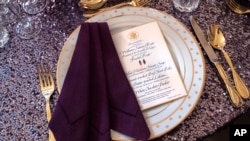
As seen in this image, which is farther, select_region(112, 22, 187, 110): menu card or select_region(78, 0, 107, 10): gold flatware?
select_region(78, 0, 107, 10): gold flatware

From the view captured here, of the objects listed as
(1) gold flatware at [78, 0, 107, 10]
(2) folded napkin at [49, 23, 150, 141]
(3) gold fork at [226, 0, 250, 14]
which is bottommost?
(2) folded napkin at [49, 23, 150, 141]

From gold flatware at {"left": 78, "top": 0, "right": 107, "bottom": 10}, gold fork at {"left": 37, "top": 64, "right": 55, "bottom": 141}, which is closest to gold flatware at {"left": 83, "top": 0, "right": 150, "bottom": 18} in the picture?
gold flatware at {"left": 78, "top": 0, "right": 107, "bottom": 10}

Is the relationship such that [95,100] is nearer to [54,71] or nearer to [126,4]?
[54,71]

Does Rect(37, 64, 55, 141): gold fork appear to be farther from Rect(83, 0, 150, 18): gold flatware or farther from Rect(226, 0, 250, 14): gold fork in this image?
Rect(226, 0, 250, 14): gold fork

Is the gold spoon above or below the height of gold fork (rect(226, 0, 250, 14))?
below

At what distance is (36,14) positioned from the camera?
0.84 meters

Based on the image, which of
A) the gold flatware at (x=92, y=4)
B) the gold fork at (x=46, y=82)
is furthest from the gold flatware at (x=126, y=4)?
the gold fork at (x=46, y=82)

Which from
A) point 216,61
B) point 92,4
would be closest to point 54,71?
point 92,4

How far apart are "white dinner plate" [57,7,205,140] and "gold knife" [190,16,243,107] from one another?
3 centimetres

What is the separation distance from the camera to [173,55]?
735 mm

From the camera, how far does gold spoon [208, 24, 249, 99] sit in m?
0.71

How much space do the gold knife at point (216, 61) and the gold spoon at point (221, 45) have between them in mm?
10

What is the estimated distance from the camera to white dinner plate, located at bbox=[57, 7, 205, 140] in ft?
2.21

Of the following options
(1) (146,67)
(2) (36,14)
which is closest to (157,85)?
(1) (146,67)
